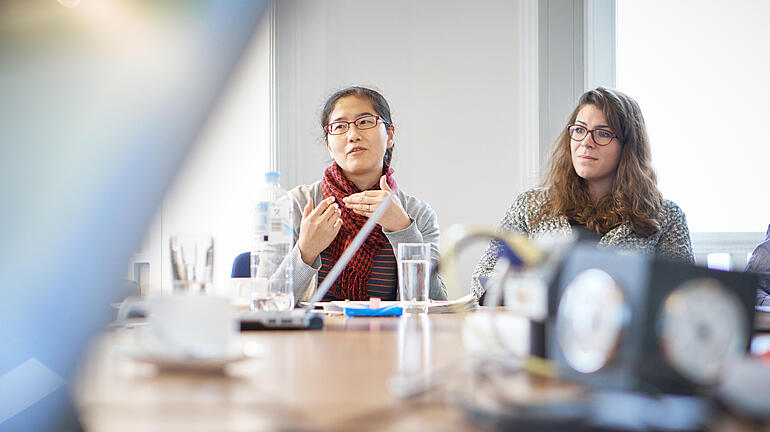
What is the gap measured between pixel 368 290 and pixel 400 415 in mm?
1549

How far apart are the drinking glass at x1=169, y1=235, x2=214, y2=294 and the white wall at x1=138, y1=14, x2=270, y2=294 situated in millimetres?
1875

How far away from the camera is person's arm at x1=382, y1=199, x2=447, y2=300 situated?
6.40 ft

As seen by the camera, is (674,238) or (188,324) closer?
(188,324)

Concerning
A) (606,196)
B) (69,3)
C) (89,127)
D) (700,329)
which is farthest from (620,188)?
(69,3)

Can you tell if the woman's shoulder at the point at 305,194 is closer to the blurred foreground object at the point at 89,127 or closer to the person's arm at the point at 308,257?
the person's arm at the point at 308,257

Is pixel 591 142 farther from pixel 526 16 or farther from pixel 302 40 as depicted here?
pixel 302 40

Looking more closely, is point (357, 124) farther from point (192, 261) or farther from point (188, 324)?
point (188, 324)

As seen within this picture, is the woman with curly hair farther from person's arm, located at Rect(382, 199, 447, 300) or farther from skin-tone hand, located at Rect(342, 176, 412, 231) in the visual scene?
skin-tone hand, located at Rect(342, 176, 412, 231)

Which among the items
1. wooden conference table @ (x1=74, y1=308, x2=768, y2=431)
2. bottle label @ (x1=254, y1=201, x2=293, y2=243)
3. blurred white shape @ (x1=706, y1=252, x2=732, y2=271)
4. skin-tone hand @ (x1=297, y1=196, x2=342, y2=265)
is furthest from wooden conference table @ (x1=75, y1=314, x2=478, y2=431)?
blurred white shape @ (x1=706, y1=252, x2=732, y2=271)

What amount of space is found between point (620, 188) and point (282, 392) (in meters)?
1.82

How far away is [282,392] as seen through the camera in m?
0.59

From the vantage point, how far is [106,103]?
9.73 ft

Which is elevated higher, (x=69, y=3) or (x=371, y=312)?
(x=69, y=3)

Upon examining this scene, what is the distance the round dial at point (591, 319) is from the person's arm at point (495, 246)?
1.43m
